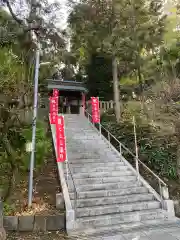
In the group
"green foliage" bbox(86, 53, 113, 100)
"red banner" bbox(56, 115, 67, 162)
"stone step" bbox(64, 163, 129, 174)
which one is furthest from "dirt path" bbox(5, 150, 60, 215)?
"green foliage" bbox(86, 53, 113, 100)

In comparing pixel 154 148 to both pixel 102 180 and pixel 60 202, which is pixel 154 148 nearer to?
pixel 102 180

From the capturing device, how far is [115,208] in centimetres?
740

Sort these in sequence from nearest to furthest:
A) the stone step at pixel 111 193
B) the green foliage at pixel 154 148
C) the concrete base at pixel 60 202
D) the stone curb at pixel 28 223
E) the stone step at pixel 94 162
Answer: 1. the stone curb at pixel 28 223
2. the concrete base at pixel 60 202
3. the stone step at pixel 111 193
4. the green foliage at pixel 154 148
5. the stone step at pixel 94 162

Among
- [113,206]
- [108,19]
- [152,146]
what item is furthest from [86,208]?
[108,19]

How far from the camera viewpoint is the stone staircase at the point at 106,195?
22.4 feet

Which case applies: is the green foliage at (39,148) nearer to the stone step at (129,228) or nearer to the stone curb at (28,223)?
the stone curb at (28,223)

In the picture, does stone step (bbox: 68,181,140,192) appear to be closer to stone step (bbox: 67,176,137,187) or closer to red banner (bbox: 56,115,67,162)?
stone step (bbox: 67,176,137,187)

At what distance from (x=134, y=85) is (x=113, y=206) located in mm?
11353

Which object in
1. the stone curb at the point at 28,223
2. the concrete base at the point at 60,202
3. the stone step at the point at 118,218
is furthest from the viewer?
the concrete base at the point at 60,202

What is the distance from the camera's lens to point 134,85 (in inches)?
685

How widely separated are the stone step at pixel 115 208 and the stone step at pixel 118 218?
0.14 meters

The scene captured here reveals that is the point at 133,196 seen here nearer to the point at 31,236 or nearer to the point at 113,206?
the point at 113,206

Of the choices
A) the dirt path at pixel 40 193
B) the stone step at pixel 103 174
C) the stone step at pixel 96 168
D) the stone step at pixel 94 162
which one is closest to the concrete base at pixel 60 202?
the dirt path at pixel 40 193

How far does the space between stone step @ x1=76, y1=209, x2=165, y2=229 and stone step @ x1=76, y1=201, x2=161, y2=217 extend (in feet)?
0.46
